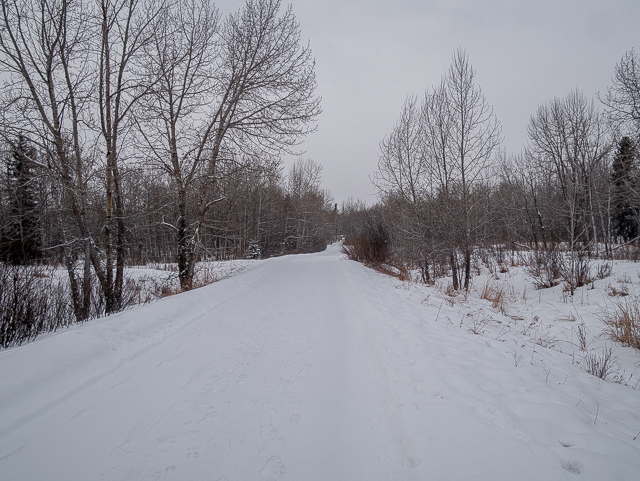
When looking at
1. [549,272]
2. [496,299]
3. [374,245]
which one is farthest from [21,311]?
[549,272]

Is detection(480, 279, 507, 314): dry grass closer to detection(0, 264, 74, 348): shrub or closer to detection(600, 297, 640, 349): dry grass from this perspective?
detection(600, 297, 640, 349): dry grass

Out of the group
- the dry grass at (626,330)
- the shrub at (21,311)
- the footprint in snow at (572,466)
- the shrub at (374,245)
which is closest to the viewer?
the footprint in snow at (572,466)

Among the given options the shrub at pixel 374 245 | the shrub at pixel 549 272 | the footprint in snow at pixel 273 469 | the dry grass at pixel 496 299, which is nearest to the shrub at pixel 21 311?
the footprint in snow at pixel 273 469

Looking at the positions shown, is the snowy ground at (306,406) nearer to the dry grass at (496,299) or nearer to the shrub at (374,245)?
the dry grass at (496,299)

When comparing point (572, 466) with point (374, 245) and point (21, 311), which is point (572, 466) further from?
point (374, 245)

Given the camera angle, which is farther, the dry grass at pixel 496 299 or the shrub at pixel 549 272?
the shrub at pixel 549 272

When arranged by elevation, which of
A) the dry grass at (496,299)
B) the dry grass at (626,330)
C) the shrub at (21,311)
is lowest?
the dry grass at (496,299)

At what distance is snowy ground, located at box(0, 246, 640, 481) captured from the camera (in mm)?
1971

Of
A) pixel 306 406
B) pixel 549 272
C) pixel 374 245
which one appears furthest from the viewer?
pixel 374 245

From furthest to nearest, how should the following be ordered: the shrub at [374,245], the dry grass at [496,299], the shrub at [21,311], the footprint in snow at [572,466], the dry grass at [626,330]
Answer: the shrub at [374,245]
the dry grass at [496,299]
the dry grass at [626,330]
the shrub at [21,311]
the footprint in snow at [572,466]

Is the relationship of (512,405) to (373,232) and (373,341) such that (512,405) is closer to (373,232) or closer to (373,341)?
(373,341)

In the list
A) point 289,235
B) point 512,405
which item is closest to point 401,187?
point 512,405

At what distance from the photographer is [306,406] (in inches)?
107

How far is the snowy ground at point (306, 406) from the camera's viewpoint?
77.6 inches
